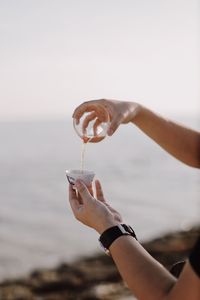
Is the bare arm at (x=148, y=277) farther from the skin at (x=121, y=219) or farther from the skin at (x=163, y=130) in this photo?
the skin at (x=163, y=130)

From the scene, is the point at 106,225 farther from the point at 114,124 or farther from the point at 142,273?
the point at 114,124

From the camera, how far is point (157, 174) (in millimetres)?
27078

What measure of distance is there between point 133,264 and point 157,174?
2501 cm

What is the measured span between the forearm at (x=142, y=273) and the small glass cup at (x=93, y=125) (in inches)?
32.9

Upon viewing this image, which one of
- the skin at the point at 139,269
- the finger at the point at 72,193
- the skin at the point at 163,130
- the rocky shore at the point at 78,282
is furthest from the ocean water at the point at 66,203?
the skin at the point at 139,269

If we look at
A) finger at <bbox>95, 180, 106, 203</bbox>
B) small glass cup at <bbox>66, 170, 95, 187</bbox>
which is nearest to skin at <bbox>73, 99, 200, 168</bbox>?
small glass cup at <bbox>66, 170, 95, 187</bbox>

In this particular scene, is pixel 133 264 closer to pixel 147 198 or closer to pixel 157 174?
pixel 147 198

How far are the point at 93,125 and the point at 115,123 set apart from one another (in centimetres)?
31

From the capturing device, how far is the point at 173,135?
3.11 meters

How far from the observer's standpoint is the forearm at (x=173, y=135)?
3.07 metres

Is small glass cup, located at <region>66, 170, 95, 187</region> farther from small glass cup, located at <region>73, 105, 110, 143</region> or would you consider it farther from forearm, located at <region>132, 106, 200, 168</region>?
forearm, located at <region>132, 106, 200, 168</region>

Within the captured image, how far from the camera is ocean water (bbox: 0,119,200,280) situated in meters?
12.1

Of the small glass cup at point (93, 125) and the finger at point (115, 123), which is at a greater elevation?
the small glass cup at point (93, 125)

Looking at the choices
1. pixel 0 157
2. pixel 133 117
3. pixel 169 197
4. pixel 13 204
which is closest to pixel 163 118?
pixel 133 117
